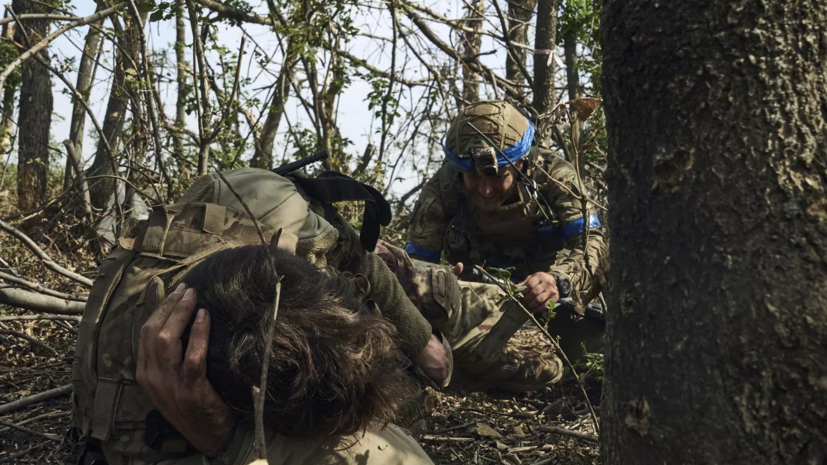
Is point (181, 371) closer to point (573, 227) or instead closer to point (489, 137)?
point (489, 137)

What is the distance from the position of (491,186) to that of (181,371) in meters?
2.92

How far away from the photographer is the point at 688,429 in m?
1.21

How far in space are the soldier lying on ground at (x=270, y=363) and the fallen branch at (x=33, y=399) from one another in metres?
1.38

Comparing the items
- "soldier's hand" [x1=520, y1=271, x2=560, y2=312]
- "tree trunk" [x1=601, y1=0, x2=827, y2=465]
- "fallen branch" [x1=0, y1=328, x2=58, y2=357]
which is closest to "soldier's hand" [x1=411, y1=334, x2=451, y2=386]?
"soldier's hand" [x1=520, y1=271, x2=560, y2=312]

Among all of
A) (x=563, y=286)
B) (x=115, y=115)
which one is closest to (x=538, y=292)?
(x=563, y=286)

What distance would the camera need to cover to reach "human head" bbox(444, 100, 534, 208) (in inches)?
163

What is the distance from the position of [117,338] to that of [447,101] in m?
5.57

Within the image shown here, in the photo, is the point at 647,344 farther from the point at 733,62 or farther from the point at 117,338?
the point at 117,338

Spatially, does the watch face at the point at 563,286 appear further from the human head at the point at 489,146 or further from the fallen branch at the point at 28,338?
the fallen branch at the point at 28,338

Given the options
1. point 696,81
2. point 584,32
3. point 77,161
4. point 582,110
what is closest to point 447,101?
point 584,32

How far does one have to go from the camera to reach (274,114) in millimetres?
6957

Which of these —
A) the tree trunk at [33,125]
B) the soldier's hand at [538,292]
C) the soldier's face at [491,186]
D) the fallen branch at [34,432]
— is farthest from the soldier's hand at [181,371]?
the tree trunk at [33,125]

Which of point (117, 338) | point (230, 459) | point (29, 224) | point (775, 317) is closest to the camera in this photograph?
point (775, 317)

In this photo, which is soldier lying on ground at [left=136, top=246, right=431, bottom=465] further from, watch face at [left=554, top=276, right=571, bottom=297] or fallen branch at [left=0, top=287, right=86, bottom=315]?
watch face at [left=554, top=276, right=571, bottom=297]
